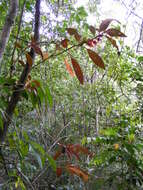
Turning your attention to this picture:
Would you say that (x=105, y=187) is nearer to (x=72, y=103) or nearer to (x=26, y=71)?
(x=72, y=103)

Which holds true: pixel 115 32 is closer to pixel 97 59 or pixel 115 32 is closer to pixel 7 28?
pixel 97 59

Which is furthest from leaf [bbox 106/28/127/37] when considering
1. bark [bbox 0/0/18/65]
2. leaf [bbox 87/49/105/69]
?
bark [bbox 0/0/18/65]

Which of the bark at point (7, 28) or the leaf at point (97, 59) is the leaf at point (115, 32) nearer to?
the leaf at point (97, 59)

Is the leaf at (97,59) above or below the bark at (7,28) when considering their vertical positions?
below

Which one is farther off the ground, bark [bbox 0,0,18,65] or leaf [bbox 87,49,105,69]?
bark [bbox 0,0,18,65]

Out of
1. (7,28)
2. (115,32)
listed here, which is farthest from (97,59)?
(7,28)

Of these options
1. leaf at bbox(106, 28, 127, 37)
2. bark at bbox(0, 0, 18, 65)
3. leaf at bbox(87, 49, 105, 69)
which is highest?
bark at bbox(0, 0, 18, 65)

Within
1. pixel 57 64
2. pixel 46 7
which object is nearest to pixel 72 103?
pixel 57 64

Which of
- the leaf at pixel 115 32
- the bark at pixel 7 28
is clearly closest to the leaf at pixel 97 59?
the leaf at pixel 115 32

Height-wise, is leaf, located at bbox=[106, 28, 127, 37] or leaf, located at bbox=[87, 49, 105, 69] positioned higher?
leaf, located at bbox=[106, 28, 127, 37]

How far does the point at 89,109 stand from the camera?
1924 mm

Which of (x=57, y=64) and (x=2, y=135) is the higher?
(x=57, y=64)

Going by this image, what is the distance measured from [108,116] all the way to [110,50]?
0.56 m

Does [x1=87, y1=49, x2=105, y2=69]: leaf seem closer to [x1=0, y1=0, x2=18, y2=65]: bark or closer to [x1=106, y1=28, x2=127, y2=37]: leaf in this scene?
[x1=106, y1=28, x2=127, y2=37]: leaf
